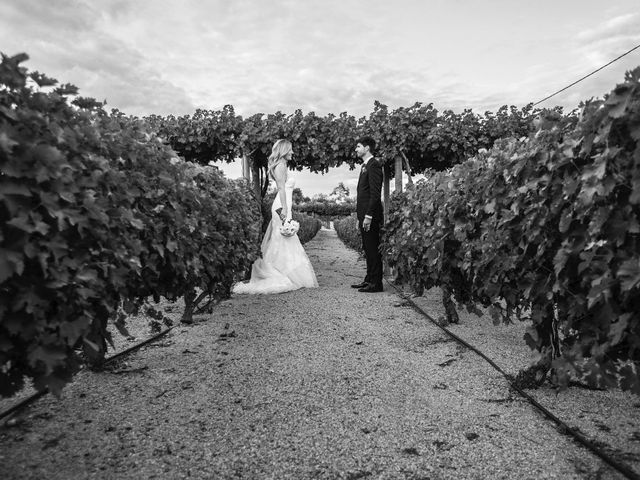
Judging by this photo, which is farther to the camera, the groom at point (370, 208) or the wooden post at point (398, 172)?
the wooden post at point (398, 172)

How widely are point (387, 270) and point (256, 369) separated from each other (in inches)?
260

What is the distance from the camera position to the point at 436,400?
11.2 feet

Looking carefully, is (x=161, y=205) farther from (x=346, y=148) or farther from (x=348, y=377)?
(x=346, y=148)

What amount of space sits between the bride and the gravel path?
11.2ft

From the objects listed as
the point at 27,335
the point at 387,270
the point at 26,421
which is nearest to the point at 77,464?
the point at 26,421

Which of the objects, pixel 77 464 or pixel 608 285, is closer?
pixel 608 285

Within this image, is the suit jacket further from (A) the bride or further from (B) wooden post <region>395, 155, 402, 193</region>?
(B) wooden post <region>395, 155, 402, 193</region>

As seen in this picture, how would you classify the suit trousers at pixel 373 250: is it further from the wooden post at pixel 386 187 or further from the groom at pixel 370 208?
the wooden post at pixel 386 187

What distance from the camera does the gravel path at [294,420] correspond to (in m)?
2.47

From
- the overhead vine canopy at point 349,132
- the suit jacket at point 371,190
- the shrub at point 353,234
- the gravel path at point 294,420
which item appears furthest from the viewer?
the shrub at point 353,234

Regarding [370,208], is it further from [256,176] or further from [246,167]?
[256,176]

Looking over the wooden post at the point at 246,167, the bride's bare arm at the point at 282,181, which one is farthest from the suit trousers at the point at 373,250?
the wooden post at the point at 246,167

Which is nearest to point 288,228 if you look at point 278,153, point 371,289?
point 278,153

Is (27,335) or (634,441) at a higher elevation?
(27,335)
